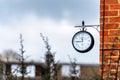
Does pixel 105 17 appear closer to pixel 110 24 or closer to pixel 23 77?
pixel 110 24

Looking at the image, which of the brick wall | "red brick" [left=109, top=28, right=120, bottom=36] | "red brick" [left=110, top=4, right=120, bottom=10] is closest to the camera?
the brick wall

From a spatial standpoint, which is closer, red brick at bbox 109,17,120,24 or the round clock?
red brick at bbox 109,17,120,24

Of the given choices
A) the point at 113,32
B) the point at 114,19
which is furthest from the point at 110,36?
the point at 114,19

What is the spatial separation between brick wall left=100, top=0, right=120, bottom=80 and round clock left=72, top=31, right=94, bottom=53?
627mm

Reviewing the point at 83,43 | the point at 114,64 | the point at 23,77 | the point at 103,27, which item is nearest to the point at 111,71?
the point at 114,64

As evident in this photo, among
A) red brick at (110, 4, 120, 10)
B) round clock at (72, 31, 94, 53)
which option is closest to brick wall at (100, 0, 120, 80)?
red brick at (110, 4, 120, 10)

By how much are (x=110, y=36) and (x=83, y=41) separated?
0.77m

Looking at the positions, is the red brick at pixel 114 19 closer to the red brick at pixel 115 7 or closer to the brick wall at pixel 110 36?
the brick wall at pixel 110 36

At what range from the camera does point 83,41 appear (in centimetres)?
710

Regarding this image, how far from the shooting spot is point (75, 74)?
757 cm

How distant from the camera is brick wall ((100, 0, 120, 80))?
614cm

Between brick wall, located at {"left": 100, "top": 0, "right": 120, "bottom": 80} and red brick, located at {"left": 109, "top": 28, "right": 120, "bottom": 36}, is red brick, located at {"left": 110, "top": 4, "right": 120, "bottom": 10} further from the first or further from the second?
red brick, located at {"left": 109, "top": 28, "right": 120, "bottom": 36}

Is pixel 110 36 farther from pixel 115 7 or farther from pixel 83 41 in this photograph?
pixel 83 41

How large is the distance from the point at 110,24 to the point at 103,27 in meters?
0.10
